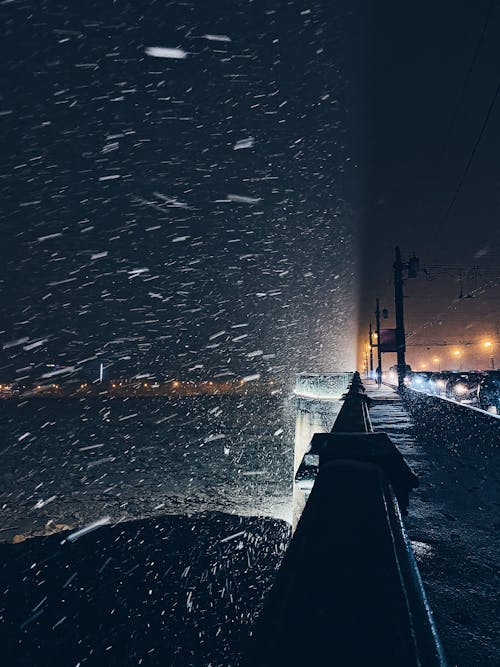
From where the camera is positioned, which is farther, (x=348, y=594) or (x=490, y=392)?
(x=490, y=392)

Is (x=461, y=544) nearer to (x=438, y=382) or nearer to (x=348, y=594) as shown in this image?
(x=348, y=594)

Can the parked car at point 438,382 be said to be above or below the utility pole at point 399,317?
below

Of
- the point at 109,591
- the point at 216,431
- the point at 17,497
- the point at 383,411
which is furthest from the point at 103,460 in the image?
the point at 383,411

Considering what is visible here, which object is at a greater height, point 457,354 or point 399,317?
point 457,354

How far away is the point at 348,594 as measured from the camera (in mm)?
982

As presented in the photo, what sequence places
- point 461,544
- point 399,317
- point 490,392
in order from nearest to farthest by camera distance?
point 461,544, point 490,392, point 399,317

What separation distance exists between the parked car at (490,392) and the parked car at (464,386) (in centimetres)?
95

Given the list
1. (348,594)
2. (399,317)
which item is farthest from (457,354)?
(348,594)

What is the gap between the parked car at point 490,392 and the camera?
12.4 m

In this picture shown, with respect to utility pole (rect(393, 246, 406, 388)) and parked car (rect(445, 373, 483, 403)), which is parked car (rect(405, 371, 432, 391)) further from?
utility pole (rect(393, 246, 406, 388))

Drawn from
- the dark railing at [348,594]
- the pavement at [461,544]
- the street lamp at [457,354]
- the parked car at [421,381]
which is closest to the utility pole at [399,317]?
the parked car at [421,381]

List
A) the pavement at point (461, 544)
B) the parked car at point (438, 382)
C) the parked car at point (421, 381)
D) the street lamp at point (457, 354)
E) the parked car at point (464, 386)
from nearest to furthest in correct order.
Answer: the pavement at point (461, 544) → the parked car at point (464, 386) → the parked car at point (438, 382) → the parked car at point (421, 381) → the street lamp at point (457, 354)

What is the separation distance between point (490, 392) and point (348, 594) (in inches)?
586

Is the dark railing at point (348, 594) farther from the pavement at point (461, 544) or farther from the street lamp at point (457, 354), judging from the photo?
the street lamp at point (457, 354)
